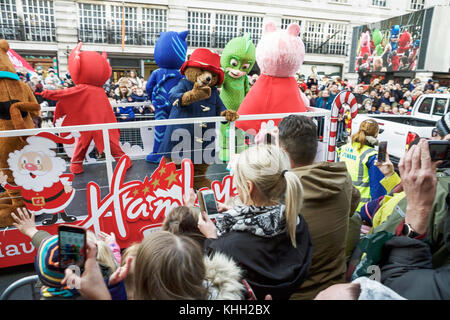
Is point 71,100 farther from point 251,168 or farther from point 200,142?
point 251,168

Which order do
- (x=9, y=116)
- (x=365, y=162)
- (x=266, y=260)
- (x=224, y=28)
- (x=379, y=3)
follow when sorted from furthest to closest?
(x=379, y=3)
(x=224, y=28)
(x=365, y=162)
(x=9, y=116)
(x=266, y=260)

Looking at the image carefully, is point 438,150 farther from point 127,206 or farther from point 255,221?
point 127,206

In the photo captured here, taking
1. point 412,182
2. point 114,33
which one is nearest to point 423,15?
point 114,33

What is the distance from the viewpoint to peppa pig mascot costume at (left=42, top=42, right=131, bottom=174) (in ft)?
14.7

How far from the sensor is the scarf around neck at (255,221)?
136cm

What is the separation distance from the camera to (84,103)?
4.52 meters

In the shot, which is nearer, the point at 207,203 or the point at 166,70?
the point at 207,203

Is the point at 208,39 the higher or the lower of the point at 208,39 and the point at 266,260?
the higher

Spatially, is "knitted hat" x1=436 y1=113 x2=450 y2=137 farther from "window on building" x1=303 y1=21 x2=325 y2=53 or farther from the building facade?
"window on building" x1=303 y1=21 x2=325 y2=53

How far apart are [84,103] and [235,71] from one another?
244cm

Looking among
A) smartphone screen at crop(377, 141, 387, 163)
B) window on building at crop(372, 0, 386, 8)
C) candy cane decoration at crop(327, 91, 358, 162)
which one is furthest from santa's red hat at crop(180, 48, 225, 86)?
window on building at crop(372, 0, 386, 8)

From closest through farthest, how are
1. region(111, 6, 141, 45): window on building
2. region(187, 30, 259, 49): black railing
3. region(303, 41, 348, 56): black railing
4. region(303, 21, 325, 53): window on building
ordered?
1. region(111, 6, 141, 45): window on building
2. region(187, 30, 259, 49): black railing
3. region(303, 21, 325, 53): window on building
4. region(303, 41, 348, 56): black railing

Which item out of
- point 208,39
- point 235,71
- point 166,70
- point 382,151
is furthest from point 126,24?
point 382,151

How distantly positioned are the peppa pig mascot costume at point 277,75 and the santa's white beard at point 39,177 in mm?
2323
